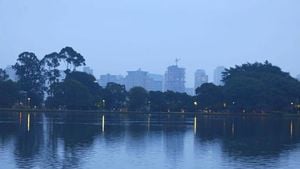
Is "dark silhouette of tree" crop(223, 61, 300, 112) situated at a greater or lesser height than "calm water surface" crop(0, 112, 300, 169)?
greater

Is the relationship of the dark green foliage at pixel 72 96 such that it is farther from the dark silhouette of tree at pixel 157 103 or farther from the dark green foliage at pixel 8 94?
the dark silhouette of tree at pixel 157 103

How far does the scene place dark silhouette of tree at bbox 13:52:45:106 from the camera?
93.1m

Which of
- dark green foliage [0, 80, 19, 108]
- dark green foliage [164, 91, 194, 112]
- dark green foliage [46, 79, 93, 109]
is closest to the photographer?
dark green foliage [0, 80, 19, 108]

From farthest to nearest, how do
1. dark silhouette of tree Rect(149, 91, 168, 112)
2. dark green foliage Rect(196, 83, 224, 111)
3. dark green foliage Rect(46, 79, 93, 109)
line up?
1. dark silhouette of tree Rect(149, 91, 168, 112)
2. dark green foliage Rect(196, 83, 224, 111)
3. dark green foliage Rect(46, 79, 93, 109)

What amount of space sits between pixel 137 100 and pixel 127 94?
354cm

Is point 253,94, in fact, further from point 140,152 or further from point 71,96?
point 140,152

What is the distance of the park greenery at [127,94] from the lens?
84812 millimetres

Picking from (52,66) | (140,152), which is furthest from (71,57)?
(140,152)

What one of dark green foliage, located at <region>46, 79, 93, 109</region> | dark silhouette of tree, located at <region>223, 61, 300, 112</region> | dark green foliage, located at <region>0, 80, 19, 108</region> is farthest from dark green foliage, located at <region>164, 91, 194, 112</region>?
dark green foliage, located at <region>0, 80, 19, 108</region>

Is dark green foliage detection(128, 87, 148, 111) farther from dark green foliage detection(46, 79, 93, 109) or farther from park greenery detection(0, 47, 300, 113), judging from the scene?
dark green foliage detection(46, 79, 93, 109)

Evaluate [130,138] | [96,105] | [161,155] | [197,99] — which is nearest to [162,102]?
[197,99]

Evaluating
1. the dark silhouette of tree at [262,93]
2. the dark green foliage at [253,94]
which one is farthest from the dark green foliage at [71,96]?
the dark silhouette of tree at [262,93]

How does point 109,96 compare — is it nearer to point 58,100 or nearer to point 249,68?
point 58,100

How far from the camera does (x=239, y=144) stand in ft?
91.6
